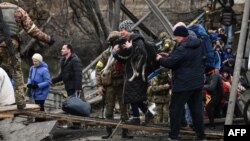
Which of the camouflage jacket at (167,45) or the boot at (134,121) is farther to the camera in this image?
the camouflage jacket at (167,45)

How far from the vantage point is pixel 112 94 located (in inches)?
374

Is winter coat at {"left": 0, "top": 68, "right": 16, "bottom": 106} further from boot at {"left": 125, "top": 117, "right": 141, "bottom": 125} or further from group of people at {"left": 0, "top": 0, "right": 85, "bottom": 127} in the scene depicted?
boot at {"left": 125, "top": 117, "right": 141, "bottom": 125}

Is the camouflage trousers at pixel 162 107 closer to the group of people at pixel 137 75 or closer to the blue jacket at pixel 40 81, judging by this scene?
the group of people at pixel 137 75

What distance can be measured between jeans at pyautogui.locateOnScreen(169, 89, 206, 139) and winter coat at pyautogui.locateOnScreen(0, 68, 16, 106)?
277 centimetres

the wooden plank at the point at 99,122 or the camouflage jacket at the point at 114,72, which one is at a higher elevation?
the camouflage jacket at the point at 114,72

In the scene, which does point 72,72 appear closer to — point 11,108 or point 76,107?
point 76,107

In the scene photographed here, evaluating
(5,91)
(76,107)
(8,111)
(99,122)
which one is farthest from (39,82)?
(99,122)

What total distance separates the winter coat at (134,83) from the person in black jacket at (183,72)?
0.62 m

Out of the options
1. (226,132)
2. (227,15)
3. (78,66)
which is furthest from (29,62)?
(226,132)

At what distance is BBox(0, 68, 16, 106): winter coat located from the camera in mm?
9266

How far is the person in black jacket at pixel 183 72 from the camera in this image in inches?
319

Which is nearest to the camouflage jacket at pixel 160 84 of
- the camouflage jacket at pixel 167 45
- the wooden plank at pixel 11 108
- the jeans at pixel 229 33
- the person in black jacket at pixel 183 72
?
the camouflage jacket at pixel 167 45

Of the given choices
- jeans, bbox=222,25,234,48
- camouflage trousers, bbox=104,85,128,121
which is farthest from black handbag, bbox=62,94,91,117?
jeans, bbox=222,25,234,48

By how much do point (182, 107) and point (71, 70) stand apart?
3386 mm
